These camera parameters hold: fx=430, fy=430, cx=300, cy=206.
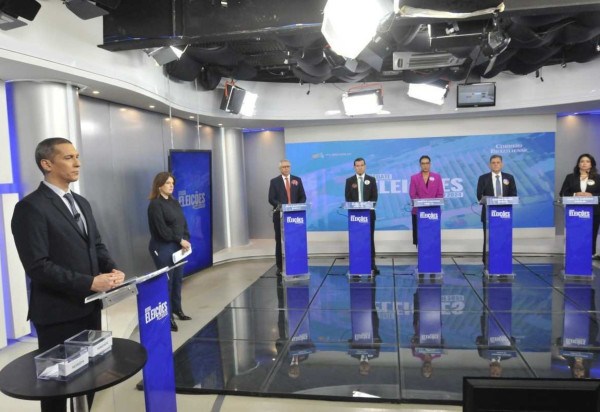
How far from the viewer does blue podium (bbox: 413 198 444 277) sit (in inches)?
226

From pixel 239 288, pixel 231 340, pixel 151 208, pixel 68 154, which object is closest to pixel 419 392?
pixel 231 340

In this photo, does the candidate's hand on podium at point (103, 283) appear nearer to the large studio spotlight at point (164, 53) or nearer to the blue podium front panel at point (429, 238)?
the large studio spotlight at point (164, 53)

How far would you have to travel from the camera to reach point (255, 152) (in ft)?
30.5

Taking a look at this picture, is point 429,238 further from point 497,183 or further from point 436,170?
point 436,170

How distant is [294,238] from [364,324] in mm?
2054

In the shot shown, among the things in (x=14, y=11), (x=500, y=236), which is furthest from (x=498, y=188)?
(x=14, y=11)

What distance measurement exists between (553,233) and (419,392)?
266 inches

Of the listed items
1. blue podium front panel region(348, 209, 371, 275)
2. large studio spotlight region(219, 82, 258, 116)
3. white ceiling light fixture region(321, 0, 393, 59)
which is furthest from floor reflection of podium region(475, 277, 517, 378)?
large studio spotlight region(219, 82, 258, 116)

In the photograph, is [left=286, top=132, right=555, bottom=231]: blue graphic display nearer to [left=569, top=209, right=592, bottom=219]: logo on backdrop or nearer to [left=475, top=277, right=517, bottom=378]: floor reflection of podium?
[left=569, top=209, right=592, bottom=219]: logo on backdrop

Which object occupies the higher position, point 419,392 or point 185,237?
point 185,237

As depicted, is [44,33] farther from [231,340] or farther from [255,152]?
[255,152]

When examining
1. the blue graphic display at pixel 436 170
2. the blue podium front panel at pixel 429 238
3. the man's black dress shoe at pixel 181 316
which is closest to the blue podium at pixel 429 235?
the blue podium front panel at pixel 429 238

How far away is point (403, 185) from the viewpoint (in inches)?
337

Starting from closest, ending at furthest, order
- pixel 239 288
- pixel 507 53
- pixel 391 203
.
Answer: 1. pixel 507 53
2. pixel 239 288
3. pixel 391 203
